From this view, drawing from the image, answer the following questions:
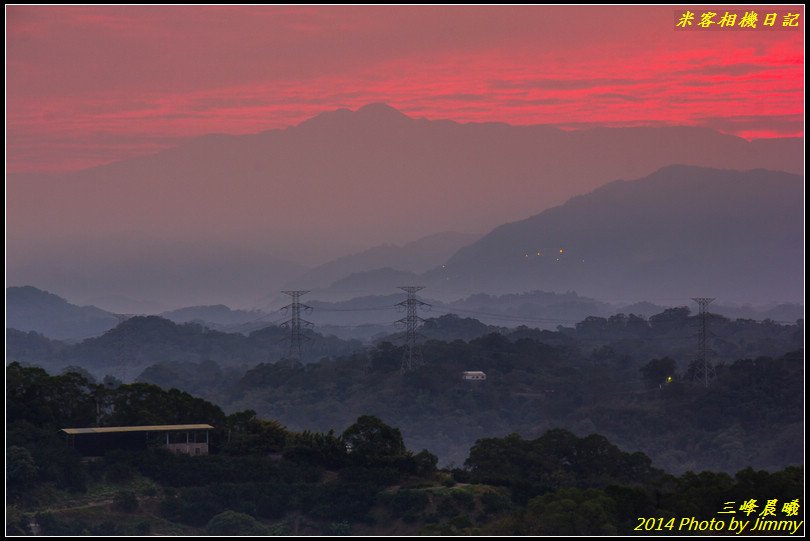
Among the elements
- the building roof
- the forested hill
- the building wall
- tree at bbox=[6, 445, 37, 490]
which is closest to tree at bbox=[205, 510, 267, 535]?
the forested hill

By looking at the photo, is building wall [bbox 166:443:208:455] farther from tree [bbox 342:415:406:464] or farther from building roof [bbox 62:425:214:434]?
tree [bbox 342:415:406:464]

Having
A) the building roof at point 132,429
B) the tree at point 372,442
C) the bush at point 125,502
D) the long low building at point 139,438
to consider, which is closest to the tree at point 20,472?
the bush at point 125,502

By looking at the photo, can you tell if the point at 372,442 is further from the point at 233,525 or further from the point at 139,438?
the point at 139,438

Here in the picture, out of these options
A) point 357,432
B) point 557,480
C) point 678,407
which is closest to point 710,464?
point 678,407

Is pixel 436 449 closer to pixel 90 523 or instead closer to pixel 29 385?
pixel 29 385

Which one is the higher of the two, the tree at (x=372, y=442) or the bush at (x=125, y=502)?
the tree at (x=372, y=442)

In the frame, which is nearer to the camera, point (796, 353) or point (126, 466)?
point (126, 466)

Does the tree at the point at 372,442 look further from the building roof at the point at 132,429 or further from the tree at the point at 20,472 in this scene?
the tree at the point at 20,472

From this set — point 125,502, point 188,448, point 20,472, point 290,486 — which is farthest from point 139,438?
point 290,486
